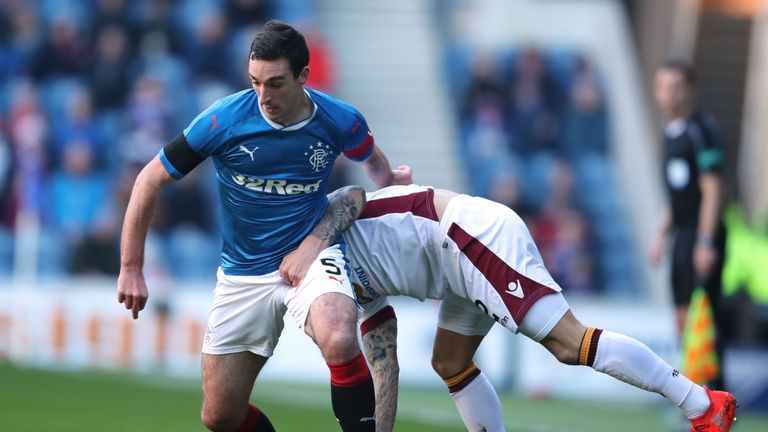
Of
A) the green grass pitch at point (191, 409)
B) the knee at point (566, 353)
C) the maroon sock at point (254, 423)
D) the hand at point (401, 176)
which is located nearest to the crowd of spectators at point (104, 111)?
the green grass pitch at point (191, 409)

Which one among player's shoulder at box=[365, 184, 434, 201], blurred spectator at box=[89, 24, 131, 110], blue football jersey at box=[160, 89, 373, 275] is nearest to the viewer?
blue football jersey at box=[160, 89, 373, 275]

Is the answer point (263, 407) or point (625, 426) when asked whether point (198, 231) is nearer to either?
point (263, 407)

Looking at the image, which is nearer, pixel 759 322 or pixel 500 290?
pixel 500 290

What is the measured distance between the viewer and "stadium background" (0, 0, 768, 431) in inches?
542

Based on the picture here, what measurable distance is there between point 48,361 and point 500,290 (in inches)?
357

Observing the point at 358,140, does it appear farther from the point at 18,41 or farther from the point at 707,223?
the point at 18,41

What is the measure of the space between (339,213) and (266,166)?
0.50 m

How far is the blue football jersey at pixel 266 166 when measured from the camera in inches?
261

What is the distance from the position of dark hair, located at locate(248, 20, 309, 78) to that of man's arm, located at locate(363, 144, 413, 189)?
29.5 inches

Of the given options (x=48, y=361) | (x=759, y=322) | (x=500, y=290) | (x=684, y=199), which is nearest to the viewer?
(x=500, y=290)

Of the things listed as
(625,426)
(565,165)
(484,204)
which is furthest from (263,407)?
(565,165)

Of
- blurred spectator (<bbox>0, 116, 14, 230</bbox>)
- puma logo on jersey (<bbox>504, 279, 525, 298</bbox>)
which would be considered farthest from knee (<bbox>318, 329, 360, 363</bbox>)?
blurred spectator (<bbox>0, 116, 14, 230</bbox>)

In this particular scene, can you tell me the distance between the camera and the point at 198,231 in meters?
16.4

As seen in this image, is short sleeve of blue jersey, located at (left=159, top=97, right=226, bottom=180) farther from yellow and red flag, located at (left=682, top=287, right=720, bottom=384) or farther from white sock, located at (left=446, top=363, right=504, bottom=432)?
yellow and red flag, located at (left=682, top=287, right=720, bottom=384)
